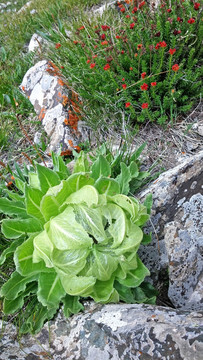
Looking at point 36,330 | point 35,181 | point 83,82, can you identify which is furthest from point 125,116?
point 36,330

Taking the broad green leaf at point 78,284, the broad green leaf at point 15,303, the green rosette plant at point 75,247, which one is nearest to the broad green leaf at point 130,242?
the green rosette plant at point 75,247

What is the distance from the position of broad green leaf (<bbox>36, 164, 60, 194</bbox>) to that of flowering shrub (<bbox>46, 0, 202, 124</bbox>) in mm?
1342

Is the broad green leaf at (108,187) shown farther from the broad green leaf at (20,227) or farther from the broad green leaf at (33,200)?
the broad green leaf at (20,227)

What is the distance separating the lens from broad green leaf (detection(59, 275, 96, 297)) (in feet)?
6.28

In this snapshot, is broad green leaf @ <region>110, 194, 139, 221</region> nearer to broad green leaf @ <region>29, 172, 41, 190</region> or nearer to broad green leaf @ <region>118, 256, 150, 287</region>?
broad green leaf @ <region>118, 256, 150, 287</region>

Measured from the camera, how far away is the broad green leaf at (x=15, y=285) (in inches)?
85.1

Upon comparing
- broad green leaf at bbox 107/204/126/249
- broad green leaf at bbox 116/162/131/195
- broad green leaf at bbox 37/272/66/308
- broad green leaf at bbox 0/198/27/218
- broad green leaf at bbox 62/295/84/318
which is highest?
broad green leaf at bbox 0/198/27/218

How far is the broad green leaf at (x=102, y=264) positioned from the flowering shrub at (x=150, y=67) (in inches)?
68.3

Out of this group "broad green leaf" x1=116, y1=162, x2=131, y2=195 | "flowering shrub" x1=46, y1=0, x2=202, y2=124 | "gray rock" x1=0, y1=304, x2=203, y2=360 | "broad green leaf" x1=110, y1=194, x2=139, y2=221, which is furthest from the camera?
"flowering shrub" x1=46, y1=0, x2=202, y2=124

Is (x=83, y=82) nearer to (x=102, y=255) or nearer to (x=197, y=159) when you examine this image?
(x=197, y=159)

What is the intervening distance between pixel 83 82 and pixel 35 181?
1826 millimetres

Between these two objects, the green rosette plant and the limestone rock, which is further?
the limestone rock

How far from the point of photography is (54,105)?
3.99 m

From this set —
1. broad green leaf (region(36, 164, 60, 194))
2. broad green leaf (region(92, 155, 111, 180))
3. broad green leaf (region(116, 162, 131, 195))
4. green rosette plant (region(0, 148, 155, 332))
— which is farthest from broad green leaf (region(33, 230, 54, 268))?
broad green leaf (region(116, 162, 131, 195))
